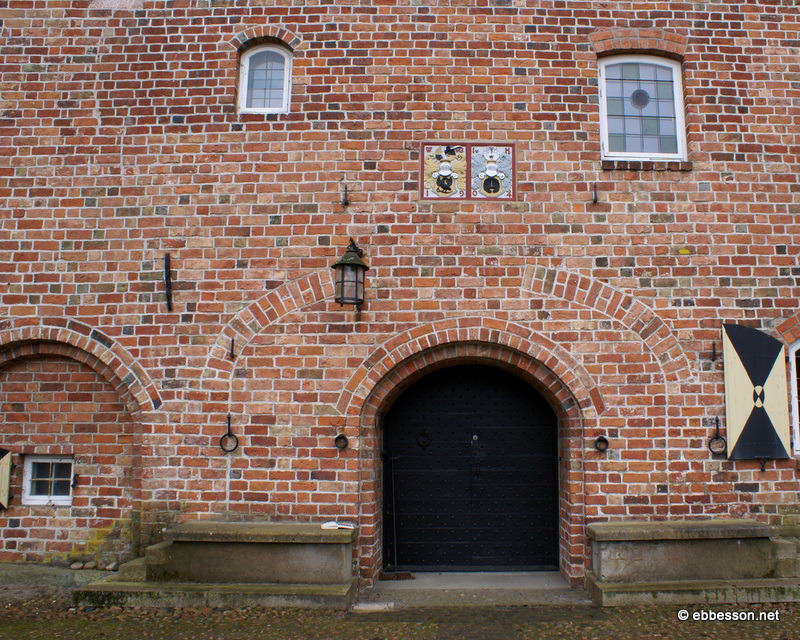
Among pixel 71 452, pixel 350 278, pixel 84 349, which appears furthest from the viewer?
pixel 71 452

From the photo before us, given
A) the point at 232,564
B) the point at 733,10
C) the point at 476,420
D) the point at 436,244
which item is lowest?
the point at 232,564

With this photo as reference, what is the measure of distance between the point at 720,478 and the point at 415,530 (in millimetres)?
2963

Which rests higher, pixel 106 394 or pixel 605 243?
pixel 605 243

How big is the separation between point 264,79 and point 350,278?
2.44 metres

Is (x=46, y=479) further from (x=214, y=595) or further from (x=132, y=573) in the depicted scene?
(x=214, y=595)

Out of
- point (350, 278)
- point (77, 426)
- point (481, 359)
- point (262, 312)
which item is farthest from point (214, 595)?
point (481, 359)

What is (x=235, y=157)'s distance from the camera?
6.11 meters

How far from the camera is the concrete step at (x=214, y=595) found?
5.12 m

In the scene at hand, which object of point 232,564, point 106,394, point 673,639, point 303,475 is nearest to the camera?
point 673,639

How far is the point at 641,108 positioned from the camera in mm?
6281

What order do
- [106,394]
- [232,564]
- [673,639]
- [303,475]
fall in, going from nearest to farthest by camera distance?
[673,639]
[232,564]
[303,475]
[106,394]

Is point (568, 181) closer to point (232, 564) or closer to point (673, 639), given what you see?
point (673, 639)

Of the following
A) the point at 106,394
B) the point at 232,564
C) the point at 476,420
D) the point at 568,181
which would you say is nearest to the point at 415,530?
the point at 476,420

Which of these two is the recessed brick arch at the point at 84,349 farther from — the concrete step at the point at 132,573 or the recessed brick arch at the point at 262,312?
the concrete step at the point at 132,573
